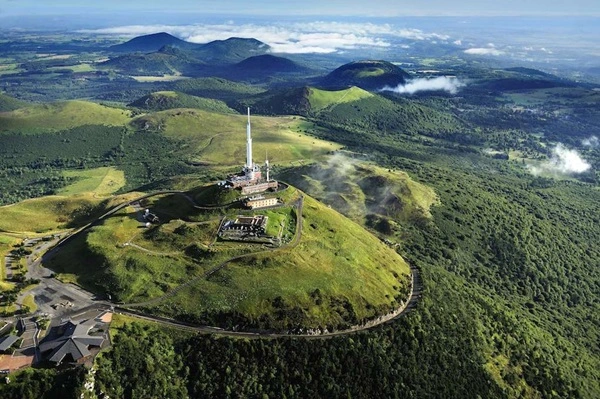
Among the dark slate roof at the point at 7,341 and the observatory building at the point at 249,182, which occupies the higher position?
the observatory building at the point at 249,182

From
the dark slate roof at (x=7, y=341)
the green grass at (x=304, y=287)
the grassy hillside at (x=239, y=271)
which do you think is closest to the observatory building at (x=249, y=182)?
the grassy hillside at (x=239, y=271)

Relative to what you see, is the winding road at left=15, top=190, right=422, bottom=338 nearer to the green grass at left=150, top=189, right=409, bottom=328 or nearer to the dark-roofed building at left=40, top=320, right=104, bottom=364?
the green grass at left=150, top=189, right=409, bottom=328

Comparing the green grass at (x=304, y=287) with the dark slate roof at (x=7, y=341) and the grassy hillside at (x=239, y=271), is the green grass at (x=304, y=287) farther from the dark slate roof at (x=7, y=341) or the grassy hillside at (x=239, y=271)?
the dark slate roof at (x=7, y=341)

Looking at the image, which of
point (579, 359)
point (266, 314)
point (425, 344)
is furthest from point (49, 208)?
point (579, 359)

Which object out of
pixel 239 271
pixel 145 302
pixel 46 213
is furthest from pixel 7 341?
pixel 46 213

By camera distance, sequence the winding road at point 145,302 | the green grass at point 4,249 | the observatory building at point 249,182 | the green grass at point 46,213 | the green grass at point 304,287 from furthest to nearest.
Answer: the green grass at point 46,213 → the observatory building at point 249,182 → the green grass at point 4,249 → the green grass at point 304,287 → the winding road at point 145,302

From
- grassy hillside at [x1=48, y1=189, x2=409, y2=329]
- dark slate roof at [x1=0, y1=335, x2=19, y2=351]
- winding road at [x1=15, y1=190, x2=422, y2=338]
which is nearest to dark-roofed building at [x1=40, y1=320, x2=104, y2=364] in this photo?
dark slate roof at [x1=0, y1=335, x2=19, y2=351]

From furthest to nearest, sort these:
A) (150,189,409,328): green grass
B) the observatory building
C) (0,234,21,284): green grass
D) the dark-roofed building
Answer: the observatory building
(0,234,21,284): green grass
(150,189,409,328): green grass
the dark-roofed building
